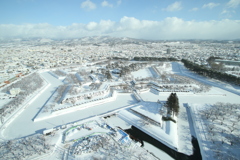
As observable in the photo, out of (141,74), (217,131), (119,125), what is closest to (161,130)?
(119,125)

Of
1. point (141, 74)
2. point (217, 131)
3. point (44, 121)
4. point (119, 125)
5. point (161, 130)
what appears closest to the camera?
point (217, 131)

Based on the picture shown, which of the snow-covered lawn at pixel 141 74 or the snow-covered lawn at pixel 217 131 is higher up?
the snow-covered lawn at pixel 141 74

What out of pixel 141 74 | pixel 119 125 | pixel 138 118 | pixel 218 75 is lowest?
pixel 119 125

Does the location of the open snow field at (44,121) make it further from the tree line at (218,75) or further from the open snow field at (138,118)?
the tree line at (218,75)

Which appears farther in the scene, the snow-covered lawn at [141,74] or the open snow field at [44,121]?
the snow-covered lawn at [141,74]

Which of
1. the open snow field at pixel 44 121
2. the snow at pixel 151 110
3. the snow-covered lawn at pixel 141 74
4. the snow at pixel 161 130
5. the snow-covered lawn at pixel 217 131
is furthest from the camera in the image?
the snow-covered lawn at pixel 141 74

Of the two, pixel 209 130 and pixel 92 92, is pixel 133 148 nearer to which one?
pixel 209 130

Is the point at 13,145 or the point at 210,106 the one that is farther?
the point at 210,106

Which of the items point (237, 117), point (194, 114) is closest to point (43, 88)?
point (194, 114)

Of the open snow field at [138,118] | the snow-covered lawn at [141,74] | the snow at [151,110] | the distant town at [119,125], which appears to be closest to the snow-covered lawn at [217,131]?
the distant town at [119,125]

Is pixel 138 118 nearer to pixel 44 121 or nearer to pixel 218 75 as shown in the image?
pixel 44 121

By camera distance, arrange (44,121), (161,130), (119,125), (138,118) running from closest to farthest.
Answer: (161,130), (119,125), (138,118), (44,121)
